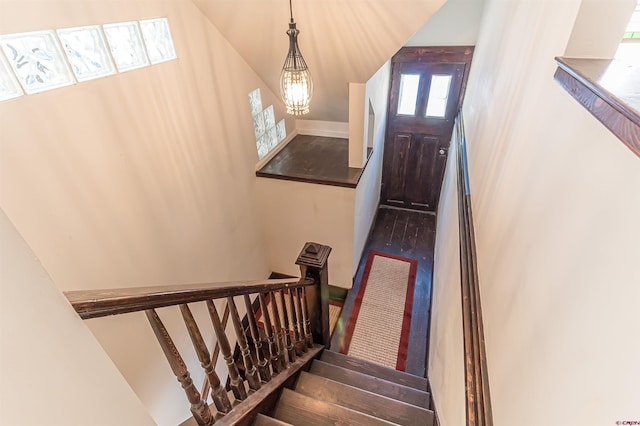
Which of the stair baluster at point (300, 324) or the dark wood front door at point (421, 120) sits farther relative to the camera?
the dark wood front door at point (421, 120)

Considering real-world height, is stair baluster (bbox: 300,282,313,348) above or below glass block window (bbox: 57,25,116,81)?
below

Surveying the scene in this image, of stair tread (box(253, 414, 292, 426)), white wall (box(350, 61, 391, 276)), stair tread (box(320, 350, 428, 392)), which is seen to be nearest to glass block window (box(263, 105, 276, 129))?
white wall (box(350, 61, 391, 276))

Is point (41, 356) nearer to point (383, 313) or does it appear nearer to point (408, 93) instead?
point (383, 313)

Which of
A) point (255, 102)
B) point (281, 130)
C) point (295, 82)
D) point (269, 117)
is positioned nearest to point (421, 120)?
point (281, 130)

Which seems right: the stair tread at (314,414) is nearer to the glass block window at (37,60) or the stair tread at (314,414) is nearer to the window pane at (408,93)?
the glass block window at (37,60)

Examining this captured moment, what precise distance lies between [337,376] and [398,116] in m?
3.46

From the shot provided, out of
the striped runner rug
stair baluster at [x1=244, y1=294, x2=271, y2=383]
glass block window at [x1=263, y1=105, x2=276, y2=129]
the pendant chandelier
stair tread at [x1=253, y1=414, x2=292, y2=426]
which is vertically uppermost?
the pendant chandelier

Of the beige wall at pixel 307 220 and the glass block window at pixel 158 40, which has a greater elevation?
the glass block window at pixel 158 40

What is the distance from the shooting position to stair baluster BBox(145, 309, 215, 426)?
94 cm

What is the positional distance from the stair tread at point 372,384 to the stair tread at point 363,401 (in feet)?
0.74

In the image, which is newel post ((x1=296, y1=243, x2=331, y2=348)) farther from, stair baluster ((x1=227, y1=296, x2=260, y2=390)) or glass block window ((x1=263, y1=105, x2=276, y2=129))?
glass block window ((x1=263, y1=105, x2=276, y2=129))

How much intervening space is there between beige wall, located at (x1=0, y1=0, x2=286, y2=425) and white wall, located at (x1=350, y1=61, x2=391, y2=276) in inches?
47.4

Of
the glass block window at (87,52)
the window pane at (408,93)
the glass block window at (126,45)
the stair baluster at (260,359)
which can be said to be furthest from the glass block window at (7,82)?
the window pane at (408,93)

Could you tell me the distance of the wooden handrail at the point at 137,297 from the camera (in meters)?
0.73
